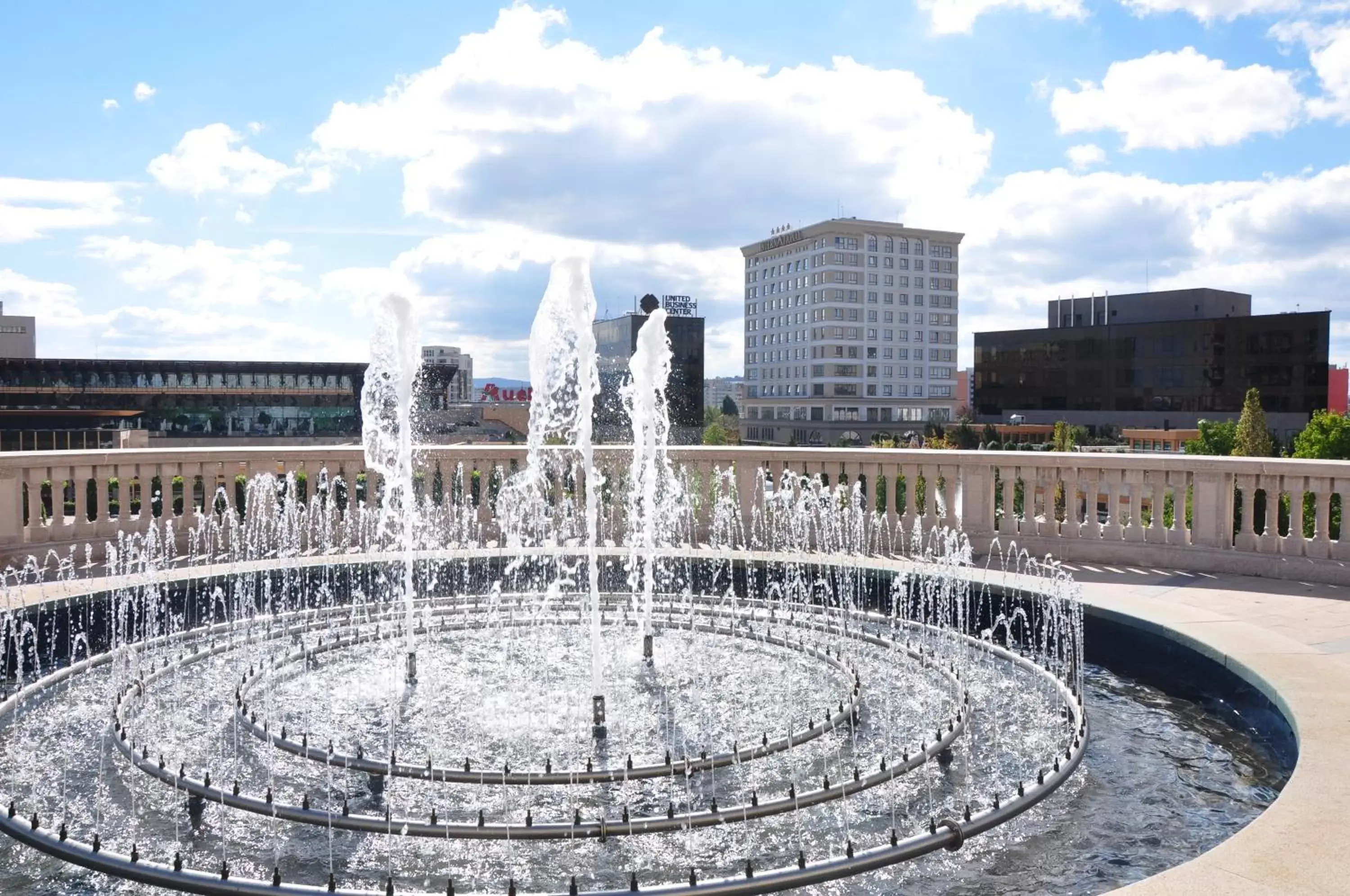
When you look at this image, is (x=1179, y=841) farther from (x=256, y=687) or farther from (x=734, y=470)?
(x=734, y=470)

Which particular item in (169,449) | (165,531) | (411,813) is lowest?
(411,813)

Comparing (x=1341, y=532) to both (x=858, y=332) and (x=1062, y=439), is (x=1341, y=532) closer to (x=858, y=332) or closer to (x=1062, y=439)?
(x=1062, y=439)

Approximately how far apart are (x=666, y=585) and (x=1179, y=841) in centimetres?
858

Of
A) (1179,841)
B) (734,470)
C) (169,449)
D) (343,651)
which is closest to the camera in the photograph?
(1179,841)

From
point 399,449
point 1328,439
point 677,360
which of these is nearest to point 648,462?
point 399,449

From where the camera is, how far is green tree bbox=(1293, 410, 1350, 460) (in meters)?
38.0

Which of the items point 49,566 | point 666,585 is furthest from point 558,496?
point 49,566

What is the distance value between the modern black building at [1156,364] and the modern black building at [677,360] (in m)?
30.6

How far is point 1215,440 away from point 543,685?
60362 millimetres

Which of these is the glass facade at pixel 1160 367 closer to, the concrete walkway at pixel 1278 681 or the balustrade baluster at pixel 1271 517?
the balustrade baluster at pixel 1271 517

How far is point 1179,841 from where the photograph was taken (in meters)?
5.64

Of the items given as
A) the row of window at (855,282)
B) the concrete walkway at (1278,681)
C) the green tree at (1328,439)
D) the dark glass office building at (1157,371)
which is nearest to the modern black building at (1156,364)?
the dark glass office building at (1157,371)

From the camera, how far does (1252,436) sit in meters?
48.0

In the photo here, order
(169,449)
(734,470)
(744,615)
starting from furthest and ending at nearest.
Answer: (734,470)
(169,449)
(744,615)
